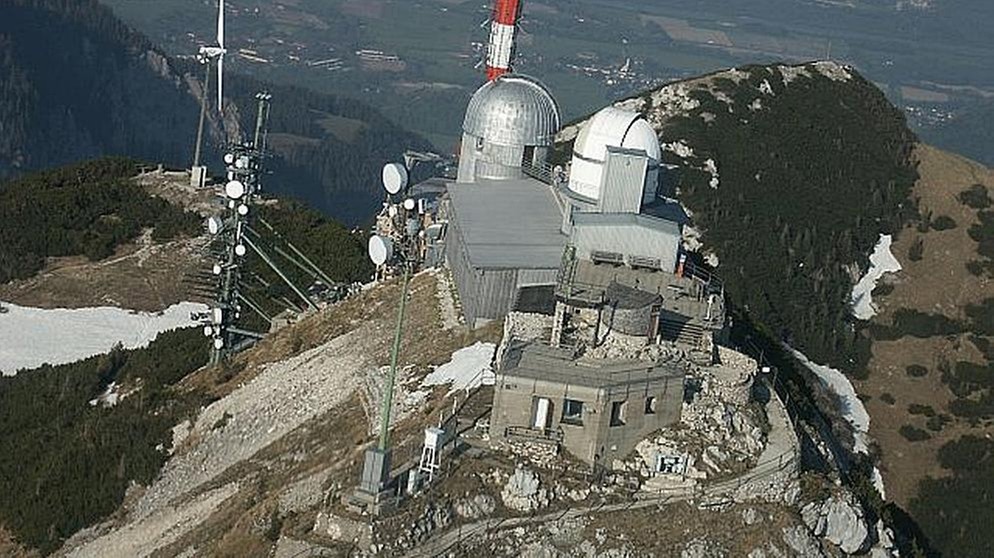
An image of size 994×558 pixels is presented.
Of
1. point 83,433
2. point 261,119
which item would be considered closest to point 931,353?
point 261,119

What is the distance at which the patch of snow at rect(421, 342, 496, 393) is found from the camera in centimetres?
4616

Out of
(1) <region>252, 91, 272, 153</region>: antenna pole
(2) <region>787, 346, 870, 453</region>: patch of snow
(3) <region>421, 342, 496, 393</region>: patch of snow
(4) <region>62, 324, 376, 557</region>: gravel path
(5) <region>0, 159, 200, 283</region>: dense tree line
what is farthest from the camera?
(5) <region>0, 159, 200, 283</region>: dense tree line

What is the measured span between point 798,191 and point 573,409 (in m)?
92.6

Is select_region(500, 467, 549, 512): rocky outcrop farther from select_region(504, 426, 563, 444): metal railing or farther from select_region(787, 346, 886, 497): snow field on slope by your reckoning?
select_region(787, 346, 886, 497): snow field on slope

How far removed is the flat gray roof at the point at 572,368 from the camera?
41.2m

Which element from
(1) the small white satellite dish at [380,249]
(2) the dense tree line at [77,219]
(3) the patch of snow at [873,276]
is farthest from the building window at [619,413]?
(3) the patch of snow at [873,276]

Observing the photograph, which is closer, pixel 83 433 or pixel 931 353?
pixel 83 433

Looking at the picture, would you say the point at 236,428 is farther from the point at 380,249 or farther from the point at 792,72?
the point at 792,72

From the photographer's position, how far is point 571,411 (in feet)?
135

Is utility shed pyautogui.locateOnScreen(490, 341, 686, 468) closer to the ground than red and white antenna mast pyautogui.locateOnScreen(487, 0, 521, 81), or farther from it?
closer to the ground

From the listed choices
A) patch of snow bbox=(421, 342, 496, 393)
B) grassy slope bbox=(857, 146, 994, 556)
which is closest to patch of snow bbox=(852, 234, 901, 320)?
grassy slope bbox=(857, 146, 994, 556)

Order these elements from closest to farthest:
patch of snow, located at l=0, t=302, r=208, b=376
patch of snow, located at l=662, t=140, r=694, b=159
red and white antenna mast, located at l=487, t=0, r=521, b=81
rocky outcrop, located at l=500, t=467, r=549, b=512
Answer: rocky outcrop, located at l=500, t=467, r=549, b=512 → patch of snow, located at l=0, t=302, r=208, b=376 → red and white antenna mast, located at l=487, t=0, r=521, b=81 → patch of snow, located at l=662, t=140, r=694, b=159

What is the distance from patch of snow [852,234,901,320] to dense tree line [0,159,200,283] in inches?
2047

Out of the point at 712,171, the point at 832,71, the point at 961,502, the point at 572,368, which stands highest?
the point at 832,71
